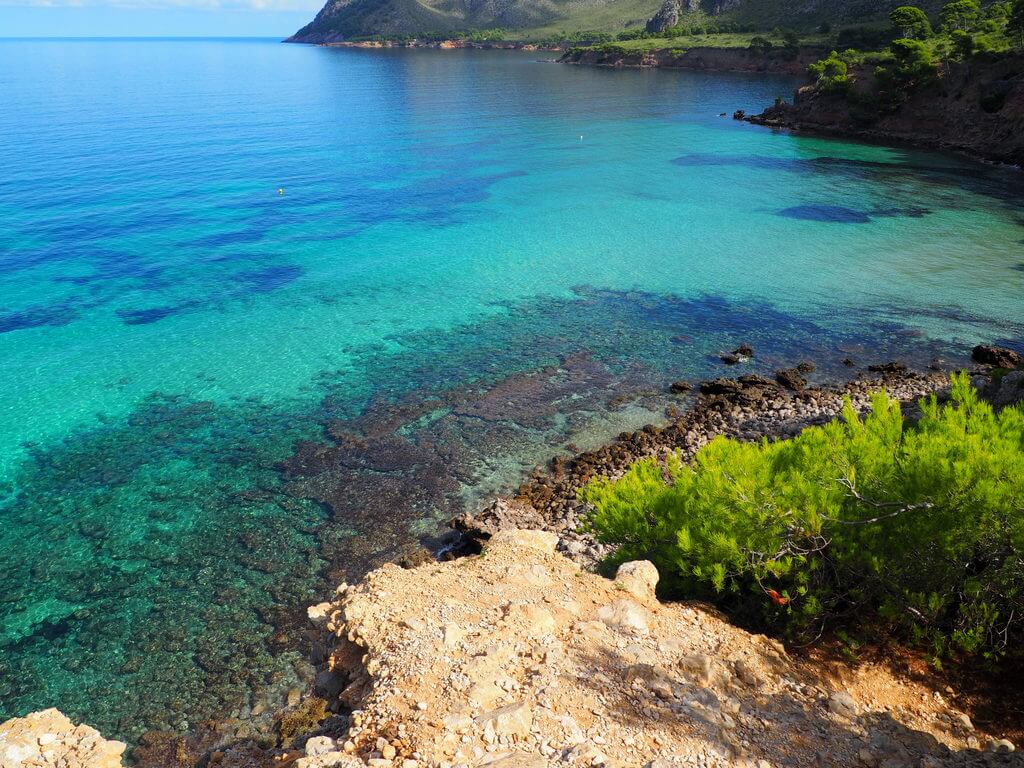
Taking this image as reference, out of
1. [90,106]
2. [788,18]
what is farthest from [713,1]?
[90,106]

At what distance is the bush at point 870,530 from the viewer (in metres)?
9.23

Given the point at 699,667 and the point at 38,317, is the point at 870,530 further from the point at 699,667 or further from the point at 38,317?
the point at 38,317

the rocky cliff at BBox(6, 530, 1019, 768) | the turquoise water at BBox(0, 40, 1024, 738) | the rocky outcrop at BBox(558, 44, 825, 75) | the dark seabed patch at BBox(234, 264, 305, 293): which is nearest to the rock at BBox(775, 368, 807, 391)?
the turquoise water at BBox(0, 40, 1024, 738)

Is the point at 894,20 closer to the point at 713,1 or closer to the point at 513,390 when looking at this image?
the point at 513,390

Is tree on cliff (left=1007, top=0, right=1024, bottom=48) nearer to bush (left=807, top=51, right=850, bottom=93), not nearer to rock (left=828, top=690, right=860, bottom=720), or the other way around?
bush (left=807, top=51, right=850, bottom=93)

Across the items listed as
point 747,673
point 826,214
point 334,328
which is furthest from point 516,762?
point 826,214

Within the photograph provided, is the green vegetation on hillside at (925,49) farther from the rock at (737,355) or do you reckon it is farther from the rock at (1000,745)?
the rock at (1000,745)

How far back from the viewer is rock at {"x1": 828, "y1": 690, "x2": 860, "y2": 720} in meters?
8.84

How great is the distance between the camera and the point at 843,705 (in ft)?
29.5

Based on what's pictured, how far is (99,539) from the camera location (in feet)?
55.7

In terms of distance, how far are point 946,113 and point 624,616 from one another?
69735mm

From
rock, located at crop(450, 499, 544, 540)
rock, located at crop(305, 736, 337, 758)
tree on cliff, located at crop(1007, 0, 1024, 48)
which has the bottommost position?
rock, located at crop(450, 499, 544, 540)

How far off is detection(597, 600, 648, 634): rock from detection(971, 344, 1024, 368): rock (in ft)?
Answer: 69.1

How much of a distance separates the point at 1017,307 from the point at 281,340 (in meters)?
31.7
